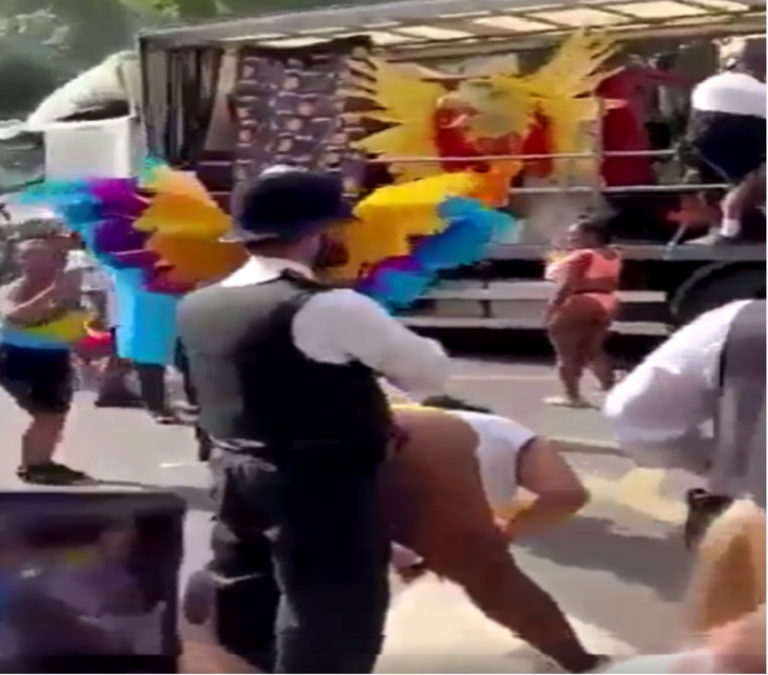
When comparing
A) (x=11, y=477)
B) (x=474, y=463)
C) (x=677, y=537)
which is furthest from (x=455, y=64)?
(x=11, y=477)

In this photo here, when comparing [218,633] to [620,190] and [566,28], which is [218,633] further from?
[566,28]

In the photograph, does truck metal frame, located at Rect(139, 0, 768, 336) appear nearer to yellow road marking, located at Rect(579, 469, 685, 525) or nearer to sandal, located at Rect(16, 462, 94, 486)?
yellow road marking, located at Rect(579, 469, 685, 525)

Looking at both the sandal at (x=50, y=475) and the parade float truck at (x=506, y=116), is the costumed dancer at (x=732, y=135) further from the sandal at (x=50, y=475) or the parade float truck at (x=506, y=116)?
the sandal at (x=50, y=475)

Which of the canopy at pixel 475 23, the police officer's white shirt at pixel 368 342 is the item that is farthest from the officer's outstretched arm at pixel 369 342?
the canopy at pixel 475 23

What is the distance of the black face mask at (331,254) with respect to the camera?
2.08 m

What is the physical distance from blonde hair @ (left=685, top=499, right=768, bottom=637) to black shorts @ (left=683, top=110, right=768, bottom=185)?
18.4 inches

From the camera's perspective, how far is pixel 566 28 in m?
1.95

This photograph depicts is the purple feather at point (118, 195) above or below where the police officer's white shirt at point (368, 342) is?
above

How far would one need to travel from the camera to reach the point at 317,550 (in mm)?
2154

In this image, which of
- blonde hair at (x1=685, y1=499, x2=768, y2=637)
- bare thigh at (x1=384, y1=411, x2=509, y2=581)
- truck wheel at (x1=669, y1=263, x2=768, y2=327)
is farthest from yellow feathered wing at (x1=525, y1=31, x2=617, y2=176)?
blonde hair at (x1=685, y1=499, x2=768, y2=637)

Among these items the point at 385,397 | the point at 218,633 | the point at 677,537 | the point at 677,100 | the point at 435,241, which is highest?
the point at 677,100

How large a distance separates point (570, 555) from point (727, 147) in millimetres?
629

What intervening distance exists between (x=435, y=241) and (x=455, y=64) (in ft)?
0.84

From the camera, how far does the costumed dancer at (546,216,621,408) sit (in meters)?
2.01
